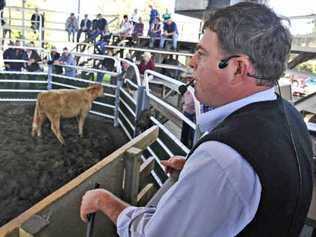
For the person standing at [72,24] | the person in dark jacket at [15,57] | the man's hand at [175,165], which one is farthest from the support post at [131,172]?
the person standing at [72,24]

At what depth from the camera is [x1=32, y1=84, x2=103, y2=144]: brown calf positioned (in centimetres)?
562

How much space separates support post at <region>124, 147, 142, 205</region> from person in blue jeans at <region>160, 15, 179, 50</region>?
9816mm

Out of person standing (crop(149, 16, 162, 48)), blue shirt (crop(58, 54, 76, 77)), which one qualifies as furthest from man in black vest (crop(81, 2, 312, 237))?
person standing (crop(149, 16, 162, 48))

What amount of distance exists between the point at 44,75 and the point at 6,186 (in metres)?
4.13

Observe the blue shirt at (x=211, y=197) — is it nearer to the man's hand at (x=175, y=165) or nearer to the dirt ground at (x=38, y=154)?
the man's hand at (x=175, y=165)

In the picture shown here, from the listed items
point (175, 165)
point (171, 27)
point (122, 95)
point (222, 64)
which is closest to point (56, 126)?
point (122, 95)

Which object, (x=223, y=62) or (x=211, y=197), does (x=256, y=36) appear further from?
(x=211, y=197)

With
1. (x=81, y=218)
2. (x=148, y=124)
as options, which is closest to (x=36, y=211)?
(x=81, y=218)

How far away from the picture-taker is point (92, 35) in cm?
1229

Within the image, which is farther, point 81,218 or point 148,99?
point 148,99

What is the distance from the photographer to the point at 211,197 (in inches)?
30.2

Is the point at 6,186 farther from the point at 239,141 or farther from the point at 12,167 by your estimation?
the point at 239,141

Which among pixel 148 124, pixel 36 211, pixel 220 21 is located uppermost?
pixel 220 21

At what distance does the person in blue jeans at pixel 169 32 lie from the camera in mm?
11031
